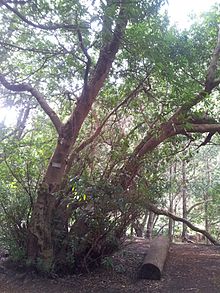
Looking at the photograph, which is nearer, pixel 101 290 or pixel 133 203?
pixel 101 290

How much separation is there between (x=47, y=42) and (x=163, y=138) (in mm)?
2548

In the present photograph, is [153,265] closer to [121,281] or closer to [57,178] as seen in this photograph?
[121,281]

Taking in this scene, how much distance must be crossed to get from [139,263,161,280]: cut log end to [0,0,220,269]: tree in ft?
2.04

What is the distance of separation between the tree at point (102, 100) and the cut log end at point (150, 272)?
0.62 metres

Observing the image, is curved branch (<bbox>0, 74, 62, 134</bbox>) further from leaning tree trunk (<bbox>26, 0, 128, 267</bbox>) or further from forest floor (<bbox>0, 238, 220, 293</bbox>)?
forest floor (<bbox>0, 238, 220, 293</bbox>)

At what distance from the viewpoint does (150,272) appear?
469cm

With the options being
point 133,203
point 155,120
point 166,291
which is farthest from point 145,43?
point 166,291

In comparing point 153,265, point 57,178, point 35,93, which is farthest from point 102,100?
point 153,265

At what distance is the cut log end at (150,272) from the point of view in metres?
4.66

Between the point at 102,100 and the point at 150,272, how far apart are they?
2959 mm

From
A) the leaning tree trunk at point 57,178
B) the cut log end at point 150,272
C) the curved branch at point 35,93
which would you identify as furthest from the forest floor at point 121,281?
the curved branch at point 35,93

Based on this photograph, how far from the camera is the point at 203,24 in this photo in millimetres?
6137

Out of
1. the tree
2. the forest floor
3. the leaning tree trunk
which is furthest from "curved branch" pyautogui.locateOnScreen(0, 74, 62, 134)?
the forest floor

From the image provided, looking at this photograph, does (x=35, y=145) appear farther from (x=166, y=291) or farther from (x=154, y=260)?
(x=166, y=291)
